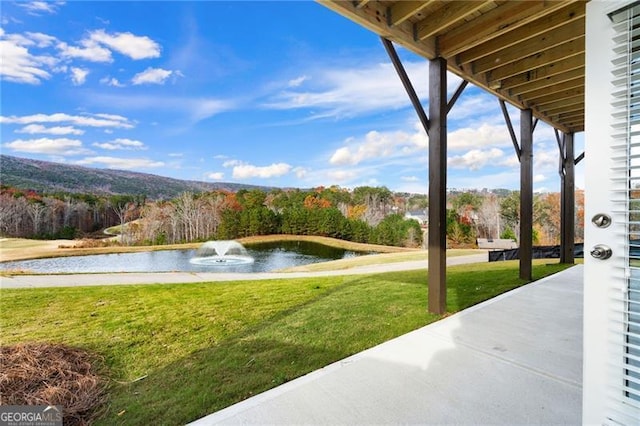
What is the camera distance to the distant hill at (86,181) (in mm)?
9617

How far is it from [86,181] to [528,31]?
14.4 meters

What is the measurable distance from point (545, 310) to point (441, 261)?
47.6 inches

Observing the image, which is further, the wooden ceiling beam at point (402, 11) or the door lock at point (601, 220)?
the wooden ceiling beam at point (402, 11)

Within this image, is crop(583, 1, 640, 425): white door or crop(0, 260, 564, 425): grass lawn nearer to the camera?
crop(583, 1, 640, 425): white door

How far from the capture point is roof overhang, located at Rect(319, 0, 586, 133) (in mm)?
2311

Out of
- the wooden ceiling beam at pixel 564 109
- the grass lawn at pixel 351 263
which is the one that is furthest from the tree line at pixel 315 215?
the wooden ceiling beam at pixel 564 109

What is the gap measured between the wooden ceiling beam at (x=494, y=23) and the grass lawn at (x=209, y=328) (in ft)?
8.26

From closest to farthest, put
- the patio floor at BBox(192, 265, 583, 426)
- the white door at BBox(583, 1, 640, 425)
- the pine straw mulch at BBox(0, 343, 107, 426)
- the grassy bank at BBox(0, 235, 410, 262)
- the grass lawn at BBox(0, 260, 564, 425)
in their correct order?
the white door at BBox(583, 1, 640, 425) → the patio floor at BBox(192, 265, 583, 426) → the pine straw mulch at BBox(0, 343, 107, 426) → the grass lawn at BBox(0, 260, 564, 425) → the grassy bank at BBox(0, 235, 410, 262)

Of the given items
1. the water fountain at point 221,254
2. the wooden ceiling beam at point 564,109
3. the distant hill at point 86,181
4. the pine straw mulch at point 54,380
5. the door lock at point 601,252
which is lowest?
the water fountain at point 221,254

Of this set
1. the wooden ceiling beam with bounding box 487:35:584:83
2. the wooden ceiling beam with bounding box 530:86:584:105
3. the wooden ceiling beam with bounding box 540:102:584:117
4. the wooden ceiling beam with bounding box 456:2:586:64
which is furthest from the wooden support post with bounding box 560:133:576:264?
the wooden ceiling beam with bounding box 456:2:586:64

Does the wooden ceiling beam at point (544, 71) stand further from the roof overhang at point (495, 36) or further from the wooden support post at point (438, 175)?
the wooden support post at point (438, 175)

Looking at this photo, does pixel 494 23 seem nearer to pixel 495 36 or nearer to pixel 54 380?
pixel 495 36

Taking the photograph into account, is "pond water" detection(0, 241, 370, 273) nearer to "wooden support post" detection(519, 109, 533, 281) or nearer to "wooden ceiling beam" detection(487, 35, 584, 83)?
"wooden support post" detection(519, 109, 533, 281)

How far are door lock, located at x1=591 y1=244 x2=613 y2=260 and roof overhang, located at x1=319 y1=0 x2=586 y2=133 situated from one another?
6.43ft
